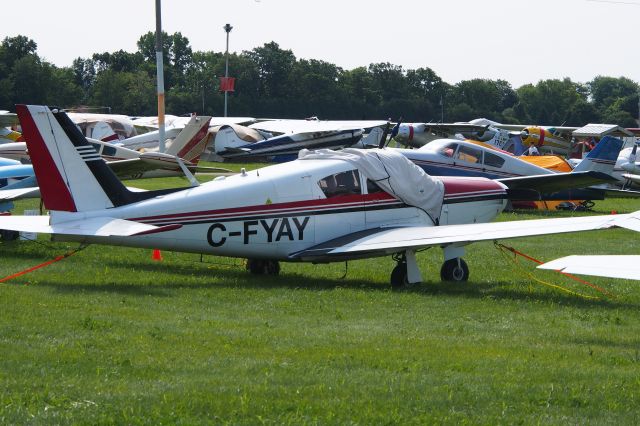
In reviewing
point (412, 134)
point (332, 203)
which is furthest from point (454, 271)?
point (412, 134)

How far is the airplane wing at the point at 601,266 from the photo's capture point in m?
8.77

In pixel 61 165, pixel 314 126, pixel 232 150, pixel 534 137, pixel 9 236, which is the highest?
pixel 61 165

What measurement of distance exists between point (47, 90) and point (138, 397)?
88642 millimetres

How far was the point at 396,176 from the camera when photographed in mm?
14578

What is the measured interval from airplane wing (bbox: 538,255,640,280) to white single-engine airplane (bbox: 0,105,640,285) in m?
2.58

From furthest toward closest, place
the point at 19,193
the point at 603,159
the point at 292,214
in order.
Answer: the point at 603,159, the point at 19,193, the point at 292,214

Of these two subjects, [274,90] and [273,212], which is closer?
[273,212]

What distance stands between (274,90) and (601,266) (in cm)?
10959

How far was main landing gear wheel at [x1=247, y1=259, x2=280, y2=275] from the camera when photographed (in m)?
14.5

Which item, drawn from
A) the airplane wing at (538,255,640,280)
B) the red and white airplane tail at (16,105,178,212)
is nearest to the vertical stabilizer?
the red and white airplane tail at (16,105,178,212)

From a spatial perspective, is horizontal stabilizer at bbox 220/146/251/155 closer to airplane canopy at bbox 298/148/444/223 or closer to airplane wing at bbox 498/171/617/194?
airplane wing at bbox 498/171/617/194

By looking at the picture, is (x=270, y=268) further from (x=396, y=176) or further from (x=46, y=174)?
(x=46, y=174)

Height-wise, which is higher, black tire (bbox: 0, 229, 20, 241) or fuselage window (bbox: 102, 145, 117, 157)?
fuselage window (bbox: 102, 145, 117, 157)

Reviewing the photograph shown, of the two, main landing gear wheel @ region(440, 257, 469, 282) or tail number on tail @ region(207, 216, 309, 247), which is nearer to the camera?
tail number on tail @ region(207, 216, 309, 247)
